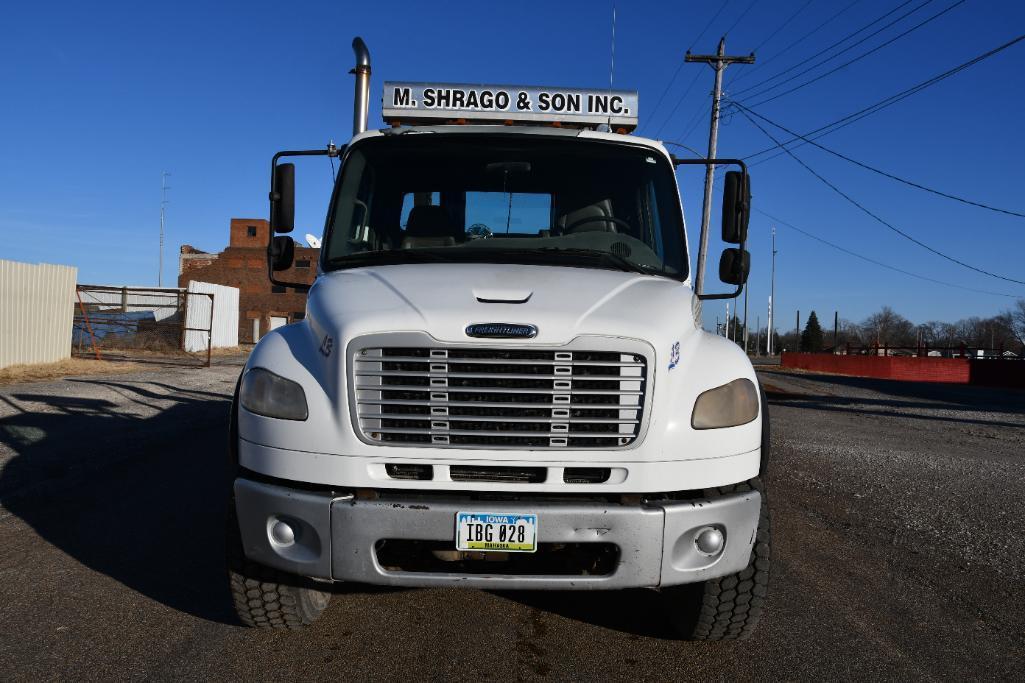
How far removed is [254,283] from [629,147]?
6170cm

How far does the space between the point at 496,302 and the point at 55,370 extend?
2090 cm

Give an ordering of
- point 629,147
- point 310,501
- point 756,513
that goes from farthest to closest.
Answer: point 629,147 → point 756,513 → point 310,501

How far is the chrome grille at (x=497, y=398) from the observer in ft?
10.7

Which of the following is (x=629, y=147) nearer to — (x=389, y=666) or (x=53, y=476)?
(x=389, y=666)

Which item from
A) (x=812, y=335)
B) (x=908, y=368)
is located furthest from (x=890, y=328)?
(x=908, y=368)

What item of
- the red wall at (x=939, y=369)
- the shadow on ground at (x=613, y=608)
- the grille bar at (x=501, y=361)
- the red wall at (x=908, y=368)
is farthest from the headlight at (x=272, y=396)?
the red wall at (x=908, y=368)

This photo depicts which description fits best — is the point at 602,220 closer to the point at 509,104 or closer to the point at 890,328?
the point at 509,104

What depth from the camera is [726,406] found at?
11.3ft

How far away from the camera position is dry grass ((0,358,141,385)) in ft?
61.3

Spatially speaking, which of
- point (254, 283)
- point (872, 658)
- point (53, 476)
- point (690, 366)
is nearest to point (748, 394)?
point (690, 366)

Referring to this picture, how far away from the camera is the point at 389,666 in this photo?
11.4ft

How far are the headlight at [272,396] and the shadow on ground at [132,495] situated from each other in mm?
1243

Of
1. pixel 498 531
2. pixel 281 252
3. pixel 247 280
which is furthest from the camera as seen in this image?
pixel 247 280

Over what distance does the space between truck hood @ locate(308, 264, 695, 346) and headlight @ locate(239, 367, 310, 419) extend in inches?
11.3
